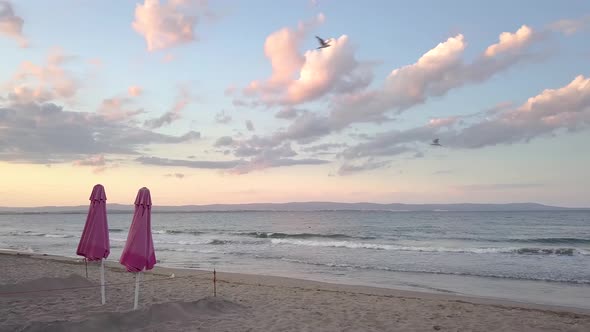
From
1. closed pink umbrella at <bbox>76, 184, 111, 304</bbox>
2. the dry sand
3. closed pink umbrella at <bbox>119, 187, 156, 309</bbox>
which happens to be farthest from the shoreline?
closed pink umbrella at <bbox>119, 187, 156, 309</bbox>

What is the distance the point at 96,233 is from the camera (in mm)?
8664

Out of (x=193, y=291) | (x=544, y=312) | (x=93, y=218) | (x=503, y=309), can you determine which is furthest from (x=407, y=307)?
(x=93, y=218)

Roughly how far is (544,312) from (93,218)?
10.5 meters

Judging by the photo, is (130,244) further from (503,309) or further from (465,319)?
(503,309)

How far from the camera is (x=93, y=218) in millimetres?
8703

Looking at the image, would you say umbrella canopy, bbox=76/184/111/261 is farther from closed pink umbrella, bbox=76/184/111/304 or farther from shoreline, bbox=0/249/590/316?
shoreline, bbox=0/249/590/316

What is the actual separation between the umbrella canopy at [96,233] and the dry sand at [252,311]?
1.17 metres

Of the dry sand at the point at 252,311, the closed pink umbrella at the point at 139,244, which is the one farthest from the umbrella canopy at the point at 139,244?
the dry sand at the point at 252,311

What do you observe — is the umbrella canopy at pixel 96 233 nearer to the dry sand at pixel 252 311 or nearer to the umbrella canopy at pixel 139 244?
the dry sand at pixel 252 311

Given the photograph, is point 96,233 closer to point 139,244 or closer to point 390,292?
point 139,244

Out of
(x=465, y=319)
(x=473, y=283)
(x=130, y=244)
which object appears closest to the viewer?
(x=130, y=244)

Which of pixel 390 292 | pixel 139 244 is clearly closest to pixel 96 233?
pixel 139 244

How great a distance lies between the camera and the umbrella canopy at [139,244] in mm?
7469

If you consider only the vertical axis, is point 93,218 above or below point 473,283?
above
